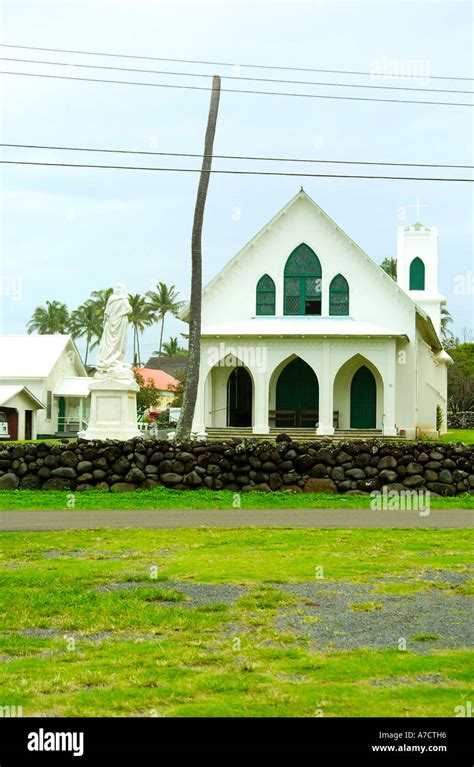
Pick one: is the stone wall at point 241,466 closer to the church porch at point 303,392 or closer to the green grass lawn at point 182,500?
the green grass lawn at point 182,500

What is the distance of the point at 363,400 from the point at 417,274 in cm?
1534

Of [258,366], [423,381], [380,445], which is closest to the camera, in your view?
[380,445]

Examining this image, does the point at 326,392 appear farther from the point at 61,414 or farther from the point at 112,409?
the point at 61,414

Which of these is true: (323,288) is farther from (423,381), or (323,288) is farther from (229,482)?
(229,482)

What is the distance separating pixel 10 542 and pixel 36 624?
5381 mm

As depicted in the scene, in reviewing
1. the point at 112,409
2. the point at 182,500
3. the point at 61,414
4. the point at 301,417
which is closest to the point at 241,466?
the point at 182,500

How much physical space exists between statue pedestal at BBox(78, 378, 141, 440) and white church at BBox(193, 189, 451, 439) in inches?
426

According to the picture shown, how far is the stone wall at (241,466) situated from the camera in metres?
21.2

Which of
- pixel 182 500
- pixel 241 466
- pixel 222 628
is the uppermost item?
pixel 241 466

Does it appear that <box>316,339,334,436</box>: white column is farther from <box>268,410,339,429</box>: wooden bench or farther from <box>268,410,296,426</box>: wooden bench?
<box>268,410,296,426</box>: wooden bench

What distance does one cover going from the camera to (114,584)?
10.7 meters

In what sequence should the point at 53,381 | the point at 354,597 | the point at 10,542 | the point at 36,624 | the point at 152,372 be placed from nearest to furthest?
the point at 36,624, the point at 354,597, the point at 10,542, the point at 53,381, the point at 152,372

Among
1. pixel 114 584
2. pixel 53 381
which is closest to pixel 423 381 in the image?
pixel 53 381

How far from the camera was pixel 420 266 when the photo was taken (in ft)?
173
